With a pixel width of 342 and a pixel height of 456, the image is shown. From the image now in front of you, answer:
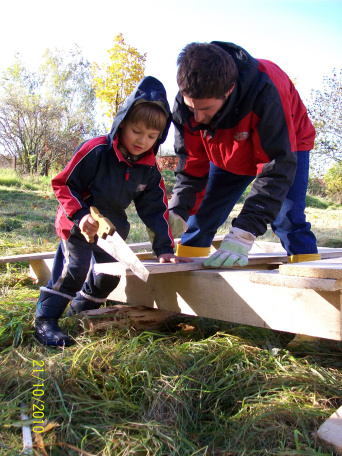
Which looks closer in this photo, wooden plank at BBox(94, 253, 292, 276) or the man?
wooden plank at BBox(94, 253, 292, 276)

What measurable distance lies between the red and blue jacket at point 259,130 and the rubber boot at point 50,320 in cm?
114

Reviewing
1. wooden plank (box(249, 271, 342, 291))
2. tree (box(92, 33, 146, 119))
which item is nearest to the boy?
wooden plank (box(249, 271, 342, 291))

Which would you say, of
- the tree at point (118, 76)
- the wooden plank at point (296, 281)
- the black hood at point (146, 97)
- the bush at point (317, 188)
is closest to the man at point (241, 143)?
the black hood at point (146, 97)

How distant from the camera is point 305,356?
2.14 meters

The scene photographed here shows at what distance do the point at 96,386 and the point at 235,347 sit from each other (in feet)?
2.43

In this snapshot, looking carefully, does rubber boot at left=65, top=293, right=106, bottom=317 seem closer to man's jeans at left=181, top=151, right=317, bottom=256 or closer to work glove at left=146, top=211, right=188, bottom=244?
work glove at left=146, top=211, right=188, bottom=244

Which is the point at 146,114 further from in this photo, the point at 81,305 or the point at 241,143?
the point at 81,305

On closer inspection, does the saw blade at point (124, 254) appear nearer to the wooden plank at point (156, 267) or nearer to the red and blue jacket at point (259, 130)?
the wooden plank at point (156, 267)

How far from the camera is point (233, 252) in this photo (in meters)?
2.33

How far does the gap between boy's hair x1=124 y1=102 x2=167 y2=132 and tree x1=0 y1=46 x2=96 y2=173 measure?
12483 mm

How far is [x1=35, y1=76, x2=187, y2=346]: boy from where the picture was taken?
7.76 feet

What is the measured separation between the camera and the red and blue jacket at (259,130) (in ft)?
7.88

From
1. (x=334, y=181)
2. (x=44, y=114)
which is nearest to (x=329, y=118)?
(x=334, y=181)

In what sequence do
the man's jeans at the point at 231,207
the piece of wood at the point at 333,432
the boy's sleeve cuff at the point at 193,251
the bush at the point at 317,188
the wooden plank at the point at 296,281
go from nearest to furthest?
the piece of wood at the point at 333,432 < the wooden plank at the point at 296,281 < the man's jeans at the point at 231,207 < the boy's sleeve cuff at the point at 193,251 < the bush at the point at 317,188
